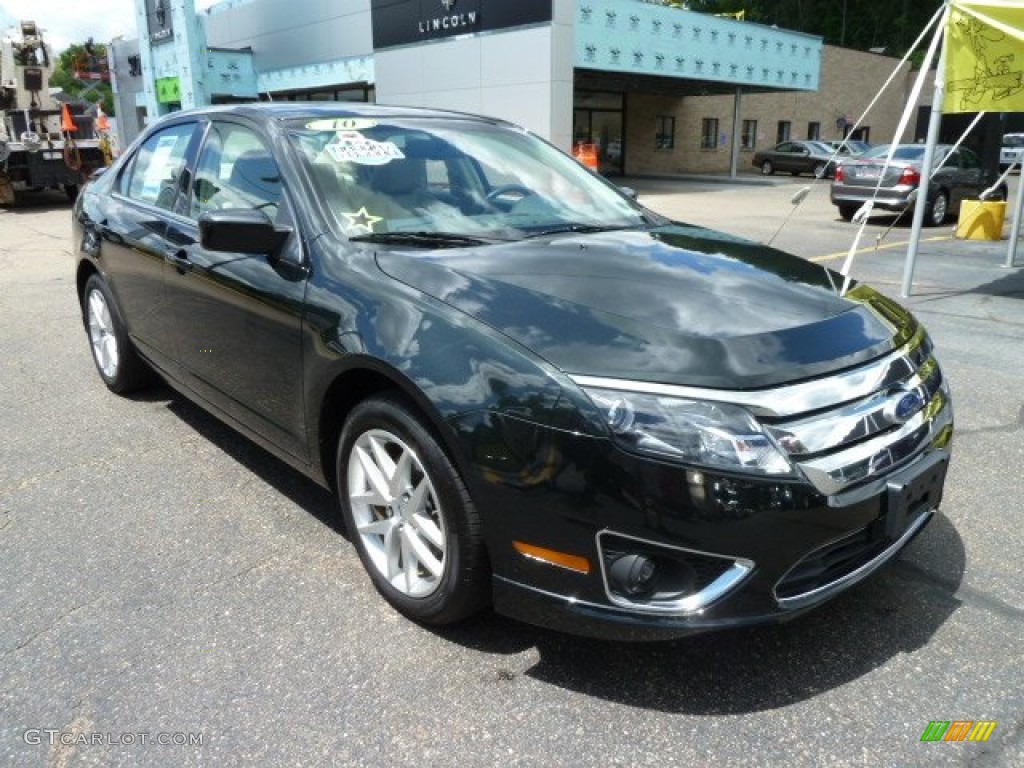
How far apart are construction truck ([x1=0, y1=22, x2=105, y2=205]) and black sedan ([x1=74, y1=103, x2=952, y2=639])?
55.7 ft

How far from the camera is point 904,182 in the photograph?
14602 millimetres

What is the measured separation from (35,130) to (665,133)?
1006 inches

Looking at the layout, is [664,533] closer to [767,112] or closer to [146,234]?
[146,234]

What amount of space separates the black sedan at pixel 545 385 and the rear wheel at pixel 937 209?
13.8 m

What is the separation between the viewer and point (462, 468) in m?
2.26

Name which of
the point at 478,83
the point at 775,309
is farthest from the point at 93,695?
the point at 478,83

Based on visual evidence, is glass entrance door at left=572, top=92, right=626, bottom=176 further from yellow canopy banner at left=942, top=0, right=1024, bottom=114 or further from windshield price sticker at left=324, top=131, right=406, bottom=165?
windshield price sticker at left=324, top=131, right=406, bottom=165

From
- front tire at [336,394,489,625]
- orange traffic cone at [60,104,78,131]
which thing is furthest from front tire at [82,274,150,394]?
orange traffic cone at [60,104,78,131]

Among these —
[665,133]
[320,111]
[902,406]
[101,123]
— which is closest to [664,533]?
[902,406]

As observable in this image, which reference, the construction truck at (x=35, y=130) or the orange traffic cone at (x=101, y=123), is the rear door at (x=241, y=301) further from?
the orange traffic cone at (x=101, y=123)

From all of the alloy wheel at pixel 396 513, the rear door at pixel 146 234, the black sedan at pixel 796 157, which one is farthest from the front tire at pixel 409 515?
the black sedan at pixel 796 157

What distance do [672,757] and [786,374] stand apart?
1.04 meters

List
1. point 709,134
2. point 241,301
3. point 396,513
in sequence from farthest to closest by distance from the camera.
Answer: point 709,134
point 241,301
point 396,513

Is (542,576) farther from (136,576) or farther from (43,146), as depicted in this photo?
(43,146)
